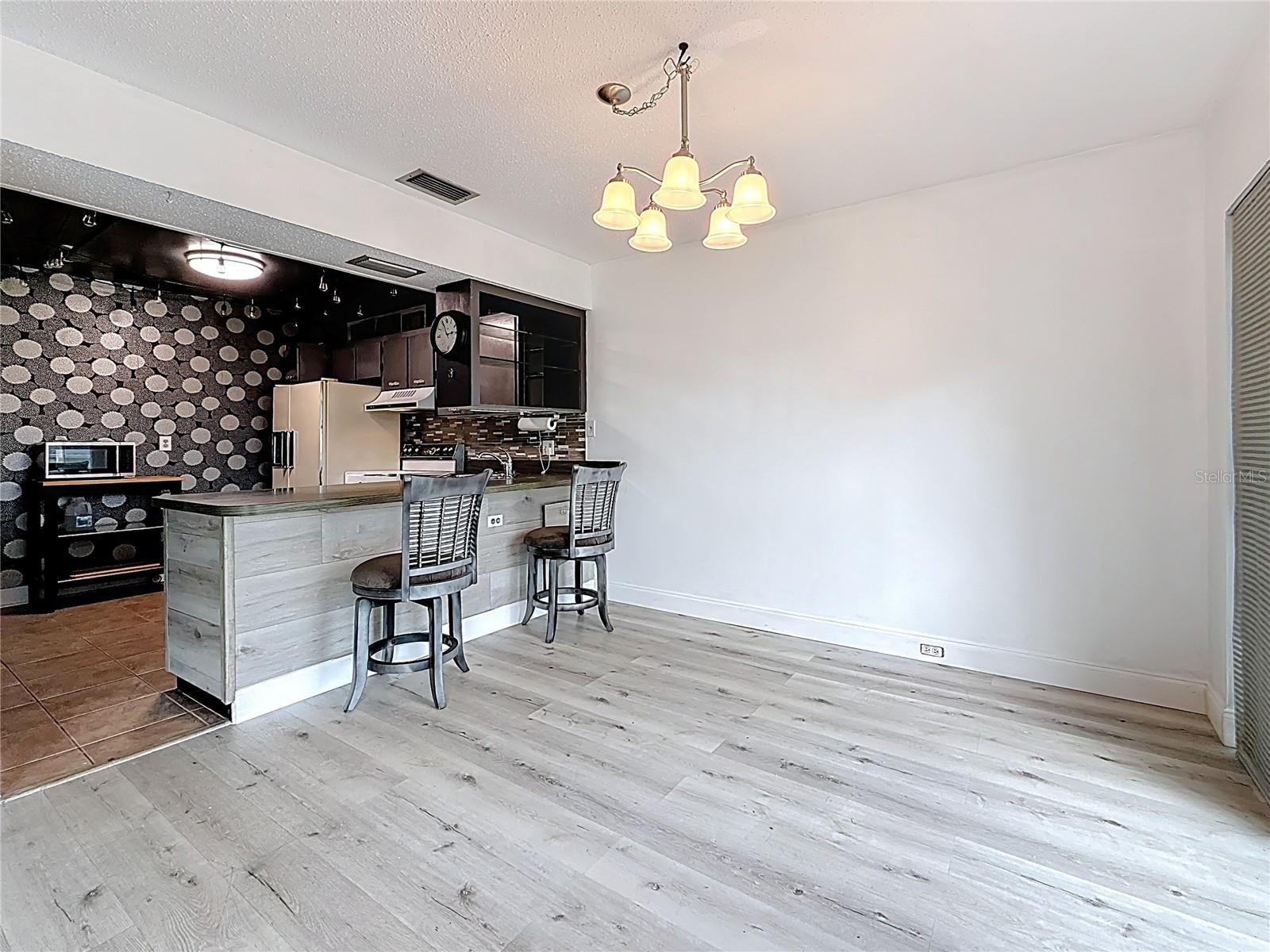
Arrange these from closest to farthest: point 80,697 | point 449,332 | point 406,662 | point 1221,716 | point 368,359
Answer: point 1221,716
point 406,662
point 80,697
point 449,332
point 368,359

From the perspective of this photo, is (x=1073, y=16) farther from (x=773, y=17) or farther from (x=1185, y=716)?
(x=1185, y=716)

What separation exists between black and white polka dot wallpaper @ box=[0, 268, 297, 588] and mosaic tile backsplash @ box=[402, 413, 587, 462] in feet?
4.95

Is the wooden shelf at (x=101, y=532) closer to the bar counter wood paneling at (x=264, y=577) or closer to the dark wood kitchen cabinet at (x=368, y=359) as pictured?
the dark wood kitchen cabinet at (x=368, y=359)

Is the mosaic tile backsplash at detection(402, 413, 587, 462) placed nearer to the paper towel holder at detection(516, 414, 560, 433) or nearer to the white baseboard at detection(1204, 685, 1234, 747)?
the paper towel holder at detection(516, 414, 560, 433)

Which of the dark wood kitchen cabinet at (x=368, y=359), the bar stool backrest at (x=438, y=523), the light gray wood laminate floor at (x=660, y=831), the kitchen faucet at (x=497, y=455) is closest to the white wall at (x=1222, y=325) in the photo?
the light gray wood laminate floor at (x=660, y=831)

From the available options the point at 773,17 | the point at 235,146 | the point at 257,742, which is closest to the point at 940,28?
the point at 773,17

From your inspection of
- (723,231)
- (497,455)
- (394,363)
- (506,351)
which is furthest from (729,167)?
(394,363)

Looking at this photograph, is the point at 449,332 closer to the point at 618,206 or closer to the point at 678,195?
the point at 618,206

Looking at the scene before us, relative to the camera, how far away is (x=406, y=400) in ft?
17.1

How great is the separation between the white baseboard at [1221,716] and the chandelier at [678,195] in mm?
2712

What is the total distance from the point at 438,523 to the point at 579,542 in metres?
1.14

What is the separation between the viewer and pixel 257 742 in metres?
2.45

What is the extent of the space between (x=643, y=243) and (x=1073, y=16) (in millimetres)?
1609

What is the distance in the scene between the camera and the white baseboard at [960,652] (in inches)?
111
